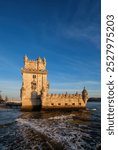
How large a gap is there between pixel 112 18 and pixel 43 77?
4365 centimetres

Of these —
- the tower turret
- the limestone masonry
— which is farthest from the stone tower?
the tower turret

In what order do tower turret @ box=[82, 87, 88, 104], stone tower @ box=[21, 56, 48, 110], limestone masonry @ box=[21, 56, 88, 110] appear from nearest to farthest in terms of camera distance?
limestone masonry @ box=[21, 56, 88, 110]
stone tower @ box=[21, 56, 48, 110]
tower turret @ box=[82, 87, 88, 104]

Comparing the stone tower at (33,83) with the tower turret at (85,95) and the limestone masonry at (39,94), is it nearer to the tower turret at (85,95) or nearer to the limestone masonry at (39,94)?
the limestone masonry at (39,94)

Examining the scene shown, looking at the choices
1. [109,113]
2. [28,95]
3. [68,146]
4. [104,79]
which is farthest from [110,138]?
[28,95]

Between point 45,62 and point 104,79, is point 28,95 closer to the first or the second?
point 45,62

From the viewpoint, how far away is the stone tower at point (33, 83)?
153 feet

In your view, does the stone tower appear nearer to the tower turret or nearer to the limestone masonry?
the limestone masonry

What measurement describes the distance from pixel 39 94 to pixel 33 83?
3.60 meters

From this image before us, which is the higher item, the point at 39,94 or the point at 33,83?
the point at 33,83

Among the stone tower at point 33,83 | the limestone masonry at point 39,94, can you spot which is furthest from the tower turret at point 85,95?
the stone tower at point 33,83

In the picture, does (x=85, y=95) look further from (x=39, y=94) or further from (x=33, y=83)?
(x=33, y=83)

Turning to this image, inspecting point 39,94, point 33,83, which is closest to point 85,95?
point 39,94

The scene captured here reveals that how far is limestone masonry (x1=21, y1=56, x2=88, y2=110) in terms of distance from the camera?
46344 mm

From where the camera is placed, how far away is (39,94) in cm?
4806
